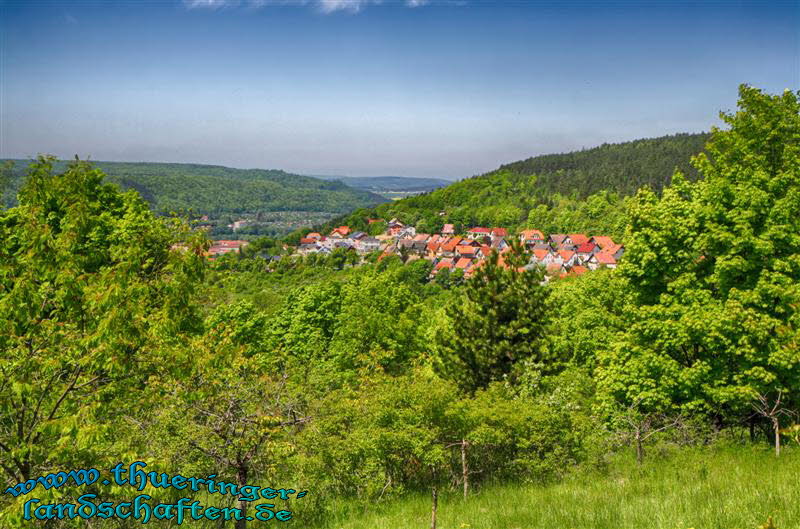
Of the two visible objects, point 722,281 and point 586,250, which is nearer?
point 722,281

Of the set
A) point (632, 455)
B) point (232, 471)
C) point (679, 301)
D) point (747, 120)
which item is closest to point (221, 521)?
point (232, 471)

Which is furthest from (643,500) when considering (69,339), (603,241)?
(603,241)

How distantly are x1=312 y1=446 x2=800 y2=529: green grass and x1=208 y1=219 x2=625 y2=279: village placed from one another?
300 ft

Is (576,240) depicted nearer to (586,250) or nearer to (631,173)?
(586,250)

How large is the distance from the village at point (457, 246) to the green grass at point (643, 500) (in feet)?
300

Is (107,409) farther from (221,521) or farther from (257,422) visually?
(221,521)

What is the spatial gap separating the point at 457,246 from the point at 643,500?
135 m

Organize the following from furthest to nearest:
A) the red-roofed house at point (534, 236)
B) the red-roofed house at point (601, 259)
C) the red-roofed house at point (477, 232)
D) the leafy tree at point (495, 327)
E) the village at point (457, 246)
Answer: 1. the red-roofed house at point (477, 232)
2. the red-roofed house at point (534, 236)
3. the village at point (457, 246)
4. the red-roofed house at point (601, 259)
5. the leafy tree at point (495, 327)

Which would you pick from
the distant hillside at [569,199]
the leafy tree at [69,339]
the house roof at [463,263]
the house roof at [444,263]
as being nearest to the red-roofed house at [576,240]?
the distant hillside at [569,199]

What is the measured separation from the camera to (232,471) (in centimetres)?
1025

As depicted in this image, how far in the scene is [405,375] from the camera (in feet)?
46.4

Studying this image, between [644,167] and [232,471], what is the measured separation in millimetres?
194486

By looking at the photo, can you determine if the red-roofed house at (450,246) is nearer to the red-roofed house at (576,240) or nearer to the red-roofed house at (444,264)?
the red-roofed house at (444,264)

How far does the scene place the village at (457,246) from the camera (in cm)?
11994
